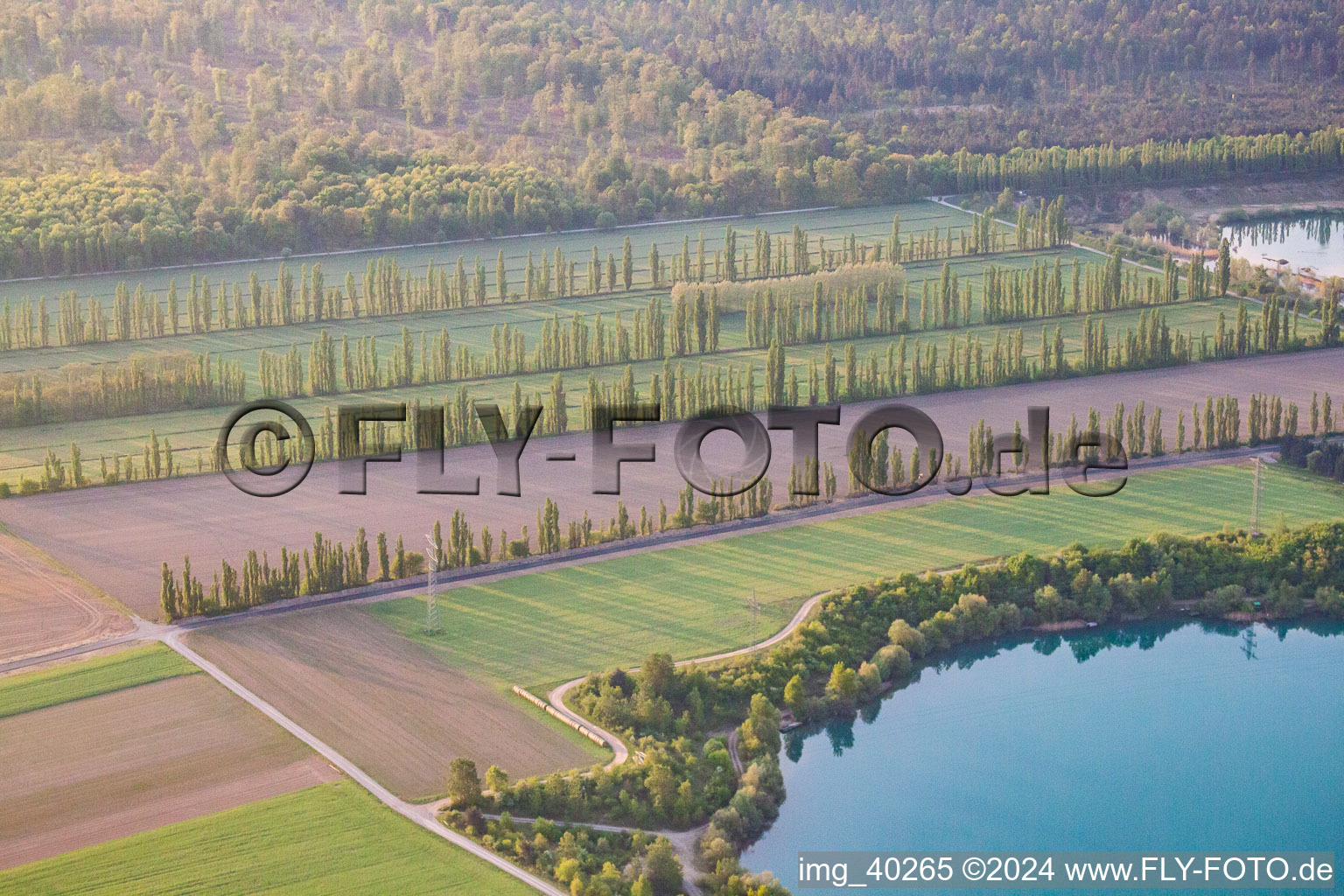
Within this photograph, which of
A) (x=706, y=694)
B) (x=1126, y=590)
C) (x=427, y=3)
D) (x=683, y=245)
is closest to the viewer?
(x=706, y=694)

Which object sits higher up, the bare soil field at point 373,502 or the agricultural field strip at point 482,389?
the agricultural field strip at point 482,389

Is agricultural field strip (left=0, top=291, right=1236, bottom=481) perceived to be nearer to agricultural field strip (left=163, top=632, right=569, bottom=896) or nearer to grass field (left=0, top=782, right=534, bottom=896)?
agricultural field strip (left=163, top=632, right=569, bottom=896)

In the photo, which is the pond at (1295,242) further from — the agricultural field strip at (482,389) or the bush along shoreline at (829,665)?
the bush along shoreline at (829,665)

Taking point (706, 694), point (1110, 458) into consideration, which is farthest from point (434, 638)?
point (1110, 458)

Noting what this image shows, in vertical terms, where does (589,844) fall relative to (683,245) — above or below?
below

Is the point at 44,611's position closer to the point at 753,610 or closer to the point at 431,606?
the point at 431,606

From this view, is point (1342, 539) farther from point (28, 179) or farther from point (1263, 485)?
point (28, 179)

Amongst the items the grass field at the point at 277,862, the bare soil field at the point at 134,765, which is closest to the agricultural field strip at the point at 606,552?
the bare soil field at the point at 134,765
